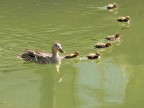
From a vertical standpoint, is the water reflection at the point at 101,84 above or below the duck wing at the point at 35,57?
below

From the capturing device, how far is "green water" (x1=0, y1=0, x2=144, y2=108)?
30.1 ft

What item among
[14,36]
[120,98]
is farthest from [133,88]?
[14,36]

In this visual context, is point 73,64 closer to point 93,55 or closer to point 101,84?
point 93,55

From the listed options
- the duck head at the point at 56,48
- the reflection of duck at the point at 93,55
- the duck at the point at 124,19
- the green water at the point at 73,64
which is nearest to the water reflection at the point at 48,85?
the green water at the point at 73,64

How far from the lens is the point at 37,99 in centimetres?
923

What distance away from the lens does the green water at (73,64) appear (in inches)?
361

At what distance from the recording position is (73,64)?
11.3 meters

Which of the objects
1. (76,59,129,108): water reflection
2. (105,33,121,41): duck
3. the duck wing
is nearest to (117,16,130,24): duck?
(105,33,121,41): duck

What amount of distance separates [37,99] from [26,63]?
2.39m

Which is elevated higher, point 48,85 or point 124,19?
point 124,19

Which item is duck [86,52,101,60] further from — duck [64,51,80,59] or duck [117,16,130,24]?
duck [117,16,130,24]

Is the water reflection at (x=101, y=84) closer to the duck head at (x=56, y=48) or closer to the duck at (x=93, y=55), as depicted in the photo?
the duck at (x=93, y=55)

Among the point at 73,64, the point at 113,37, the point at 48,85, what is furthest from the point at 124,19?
the point at 48,85

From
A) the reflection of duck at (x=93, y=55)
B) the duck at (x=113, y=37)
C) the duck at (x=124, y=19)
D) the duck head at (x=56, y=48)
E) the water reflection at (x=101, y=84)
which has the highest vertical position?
the duck at (x=124, y=19)
